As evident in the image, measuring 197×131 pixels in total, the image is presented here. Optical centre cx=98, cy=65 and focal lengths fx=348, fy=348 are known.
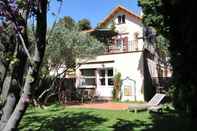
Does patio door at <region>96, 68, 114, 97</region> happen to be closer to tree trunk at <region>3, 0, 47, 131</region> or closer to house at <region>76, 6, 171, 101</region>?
house at <region>76, 6, 171, 101</region>

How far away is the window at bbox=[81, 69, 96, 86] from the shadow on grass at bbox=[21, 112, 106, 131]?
14785 mm

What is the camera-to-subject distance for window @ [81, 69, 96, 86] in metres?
31.0

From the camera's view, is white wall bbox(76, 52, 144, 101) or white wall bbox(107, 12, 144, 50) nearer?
white wall bbox(76, 52, 144, 101)

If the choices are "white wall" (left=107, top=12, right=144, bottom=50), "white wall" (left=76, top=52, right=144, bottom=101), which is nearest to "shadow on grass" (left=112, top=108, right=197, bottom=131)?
"white wall" (left=76, top=52, right=144, bottom=101)

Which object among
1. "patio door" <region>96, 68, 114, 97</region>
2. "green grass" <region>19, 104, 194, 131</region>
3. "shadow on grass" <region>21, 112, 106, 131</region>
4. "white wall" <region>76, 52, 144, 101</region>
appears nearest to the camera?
"green grass" <region>19, 104, 194, 131</region>

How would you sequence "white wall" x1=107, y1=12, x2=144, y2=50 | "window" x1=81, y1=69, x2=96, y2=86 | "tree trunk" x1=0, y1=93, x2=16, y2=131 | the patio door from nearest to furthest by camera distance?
"tree trunk" x1=0, y1=93, x2=16, y2=131 < the patio door < "window" x1=81, y1=69, x2=96, y2=86 < "white wall" x1=107, y1=12, x2=144, y2=50

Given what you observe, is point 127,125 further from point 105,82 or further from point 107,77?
point 105,82

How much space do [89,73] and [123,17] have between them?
13.3 metres

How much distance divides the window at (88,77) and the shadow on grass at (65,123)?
14785 mm

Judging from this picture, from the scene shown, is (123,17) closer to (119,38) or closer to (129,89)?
(119,38)

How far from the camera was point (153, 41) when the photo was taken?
3606 centimetres

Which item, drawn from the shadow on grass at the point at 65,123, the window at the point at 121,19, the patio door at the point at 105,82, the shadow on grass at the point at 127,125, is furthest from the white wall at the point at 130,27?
the shadow on grass at the point at 127,125

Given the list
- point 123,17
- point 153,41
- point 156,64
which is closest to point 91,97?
point 156,64

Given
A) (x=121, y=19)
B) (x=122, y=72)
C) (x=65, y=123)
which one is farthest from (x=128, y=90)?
(x=121, y=19)
